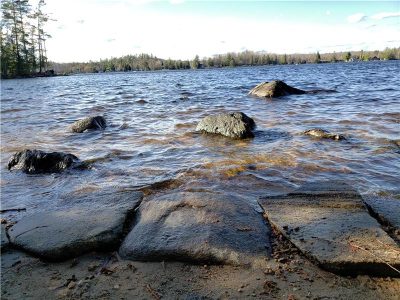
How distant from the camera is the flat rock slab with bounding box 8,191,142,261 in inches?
114

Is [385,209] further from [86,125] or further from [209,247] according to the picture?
[86,125]

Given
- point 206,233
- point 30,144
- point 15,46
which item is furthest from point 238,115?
point 15,46

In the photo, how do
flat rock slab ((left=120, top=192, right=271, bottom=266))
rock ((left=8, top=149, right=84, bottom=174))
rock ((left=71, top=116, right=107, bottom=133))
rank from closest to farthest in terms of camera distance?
flat rock slab ((left=120, top=192, right=271, bottom=266)), rock ((left=8, top=149, right=84, bottom=174)), rock ((left=71, top=116, right=107, bottom=133))

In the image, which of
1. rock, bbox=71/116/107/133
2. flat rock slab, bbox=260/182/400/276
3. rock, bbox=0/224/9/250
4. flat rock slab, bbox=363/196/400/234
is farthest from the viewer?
rock, bbox=71/116/107/133

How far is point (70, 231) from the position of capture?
3139mm

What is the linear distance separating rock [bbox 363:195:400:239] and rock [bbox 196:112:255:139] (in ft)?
12.7

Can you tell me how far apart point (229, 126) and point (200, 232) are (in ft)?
16.3

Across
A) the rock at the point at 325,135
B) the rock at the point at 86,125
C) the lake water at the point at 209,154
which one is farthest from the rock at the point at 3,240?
the rock at the point at 325,135

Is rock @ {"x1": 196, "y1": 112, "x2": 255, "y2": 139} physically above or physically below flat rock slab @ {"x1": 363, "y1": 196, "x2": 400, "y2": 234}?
above

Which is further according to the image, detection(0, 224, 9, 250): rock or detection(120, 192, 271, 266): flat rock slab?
detection(0, 224, 9, 250): rock

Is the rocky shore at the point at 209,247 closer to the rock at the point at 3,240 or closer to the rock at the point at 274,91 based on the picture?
the rock at the point at 3,240

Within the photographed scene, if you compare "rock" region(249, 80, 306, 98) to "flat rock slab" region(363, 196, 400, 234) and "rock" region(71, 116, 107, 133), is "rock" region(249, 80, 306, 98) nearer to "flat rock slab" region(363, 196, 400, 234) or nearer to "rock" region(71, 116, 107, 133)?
"rock" region(71, 116, 107, 133)

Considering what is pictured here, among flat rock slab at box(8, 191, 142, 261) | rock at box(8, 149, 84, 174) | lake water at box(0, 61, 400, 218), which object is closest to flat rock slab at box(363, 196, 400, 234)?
lake water at box(0, 61, 400, 218)

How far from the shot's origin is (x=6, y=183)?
16.1 feet
